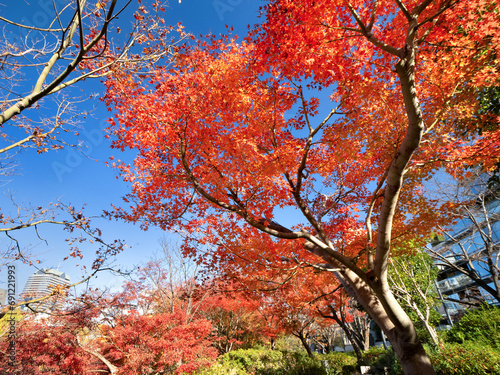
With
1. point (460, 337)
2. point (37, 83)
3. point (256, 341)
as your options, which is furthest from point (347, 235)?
point (256, 341)

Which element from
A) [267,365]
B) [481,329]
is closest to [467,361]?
[481,329]

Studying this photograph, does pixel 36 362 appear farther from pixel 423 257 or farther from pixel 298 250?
pixel 423 257

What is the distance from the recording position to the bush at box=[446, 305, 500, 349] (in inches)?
373

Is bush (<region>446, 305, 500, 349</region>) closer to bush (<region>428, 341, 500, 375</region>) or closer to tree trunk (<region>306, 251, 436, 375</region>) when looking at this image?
bush (<region>428, 341, 500, 375</region>)

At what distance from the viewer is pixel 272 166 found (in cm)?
650

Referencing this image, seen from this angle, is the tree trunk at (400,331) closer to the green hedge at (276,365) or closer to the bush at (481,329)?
the bush at (481,329)

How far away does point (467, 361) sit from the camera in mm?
6922

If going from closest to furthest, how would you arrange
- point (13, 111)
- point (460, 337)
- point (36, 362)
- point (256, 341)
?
1. point (13, 111)
2. point (460, 337)
3. point (36, 362)
4. point (256, 341)

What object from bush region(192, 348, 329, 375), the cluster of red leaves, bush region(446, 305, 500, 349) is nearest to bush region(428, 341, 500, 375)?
bush region(446, 305, 500, 349)

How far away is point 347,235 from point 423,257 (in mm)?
11222

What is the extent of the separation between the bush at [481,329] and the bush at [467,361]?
2731mm

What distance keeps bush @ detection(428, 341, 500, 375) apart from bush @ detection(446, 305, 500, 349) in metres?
2.73

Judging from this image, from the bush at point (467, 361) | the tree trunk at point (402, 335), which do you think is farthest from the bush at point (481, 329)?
the tree trunk at point (402, 335)

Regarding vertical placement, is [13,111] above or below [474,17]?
below
